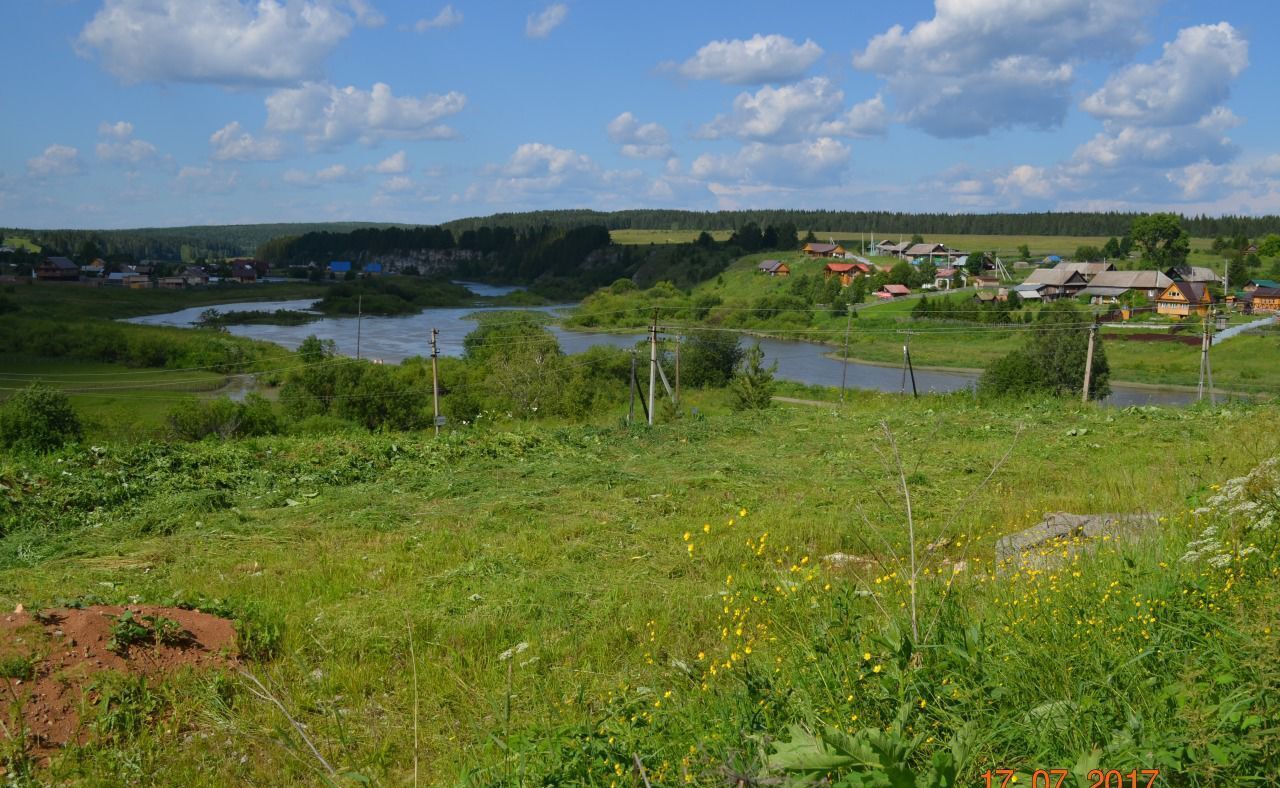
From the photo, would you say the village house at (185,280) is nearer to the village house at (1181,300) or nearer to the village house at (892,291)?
the village house at (892,291)

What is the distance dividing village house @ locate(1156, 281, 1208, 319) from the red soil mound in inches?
2696

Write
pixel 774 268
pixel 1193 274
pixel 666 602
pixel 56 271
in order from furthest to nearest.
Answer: pixel 56 271 → pixel 774 268 → pixel 1193 274 → pixel 666 602

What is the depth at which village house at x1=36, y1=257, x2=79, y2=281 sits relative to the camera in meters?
111

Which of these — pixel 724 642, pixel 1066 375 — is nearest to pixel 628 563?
pixel 724 642

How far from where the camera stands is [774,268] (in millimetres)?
105375

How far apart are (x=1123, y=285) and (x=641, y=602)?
257 ft

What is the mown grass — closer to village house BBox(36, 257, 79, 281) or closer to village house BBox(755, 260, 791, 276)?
village house BBox(755, 260, 791, 276)

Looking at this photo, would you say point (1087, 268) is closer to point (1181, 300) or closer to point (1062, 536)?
point (1181, 300)

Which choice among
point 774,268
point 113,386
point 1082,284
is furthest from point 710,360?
point 774,268

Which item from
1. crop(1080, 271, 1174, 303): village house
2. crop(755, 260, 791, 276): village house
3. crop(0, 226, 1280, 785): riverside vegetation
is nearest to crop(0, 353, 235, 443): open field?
crop(0, 226, 1280, 785): riverside vegetation

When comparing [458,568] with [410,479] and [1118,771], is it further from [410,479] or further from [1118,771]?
[1118,771]

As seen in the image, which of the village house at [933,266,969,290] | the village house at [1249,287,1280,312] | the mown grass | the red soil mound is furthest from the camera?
the village house at [933,266,969,290]

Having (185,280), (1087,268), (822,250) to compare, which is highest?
(822,250)

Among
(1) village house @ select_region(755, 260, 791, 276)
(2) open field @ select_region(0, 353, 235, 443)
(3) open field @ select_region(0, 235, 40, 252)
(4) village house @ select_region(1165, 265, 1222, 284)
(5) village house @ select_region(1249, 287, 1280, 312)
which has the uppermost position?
(3) open field @ select_region(0, 235, 40, 252)
